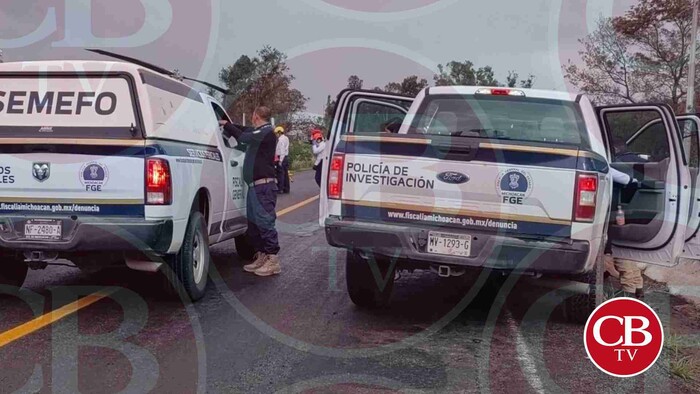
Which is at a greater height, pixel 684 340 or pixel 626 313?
pixel 626 313

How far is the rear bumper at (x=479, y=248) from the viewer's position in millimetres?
5230

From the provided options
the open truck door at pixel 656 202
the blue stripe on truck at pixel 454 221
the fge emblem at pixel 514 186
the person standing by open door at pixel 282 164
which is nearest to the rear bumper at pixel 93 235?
the blue stripe on truck at pixel 454 221

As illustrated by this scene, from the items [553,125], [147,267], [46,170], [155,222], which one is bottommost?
[147,267]

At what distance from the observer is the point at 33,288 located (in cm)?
681

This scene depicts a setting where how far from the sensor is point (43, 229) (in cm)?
562

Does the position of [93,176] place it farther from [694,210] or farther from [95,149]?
[694,210]

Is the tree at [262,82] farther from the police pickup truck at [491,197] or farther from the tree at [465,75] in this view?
the police pickup truck at [491,197]

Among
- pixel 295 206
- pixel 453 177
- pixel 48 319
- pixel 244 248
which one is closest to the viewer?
pixel 453 177

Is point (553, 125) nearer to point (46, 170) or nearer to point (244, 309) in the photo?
point (244, 309)

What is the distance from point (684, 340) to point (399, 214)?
99.4 inches


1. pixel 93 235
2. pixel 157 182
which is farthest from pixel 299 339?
pixel 93 235

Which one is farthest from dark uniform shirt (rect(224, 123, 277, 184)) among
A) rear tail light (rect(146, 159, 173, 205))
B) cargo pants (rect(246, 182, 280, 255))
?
rear tail light (rect(146, 159, 173, 205))

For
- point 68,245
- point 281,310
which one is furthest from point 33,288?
point 281,310

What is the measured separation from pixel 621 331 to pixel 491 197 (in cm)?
209
